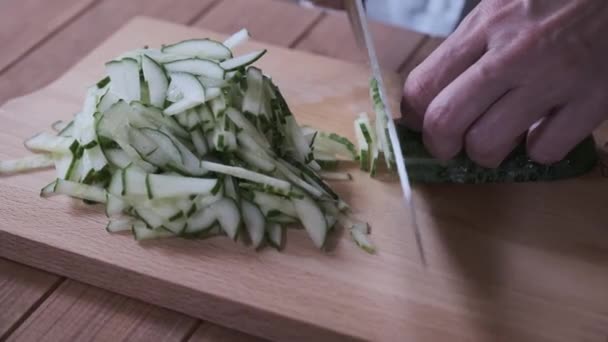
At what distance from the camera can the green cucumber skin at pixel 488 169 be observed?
124 centimetres

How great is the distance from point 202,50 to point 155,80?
0.38ft

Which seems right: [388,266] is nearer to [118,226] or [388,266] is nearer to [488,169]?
[488,169]

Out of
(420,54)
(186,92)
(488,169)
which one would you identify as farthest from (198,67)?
(420,54)

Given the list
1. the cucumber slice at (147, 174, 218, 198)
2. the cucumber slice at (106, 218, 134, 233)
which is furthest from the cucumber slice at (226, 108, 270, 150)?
the cucumber slice at (106, 218, 134, 233)

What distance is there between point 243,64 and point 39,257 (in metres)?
0.43

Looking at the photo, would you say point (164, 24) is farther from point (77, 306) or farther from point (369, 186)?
point (77, 306)

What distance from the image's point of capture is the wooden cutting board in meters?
1.05

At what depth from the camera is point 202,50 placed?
132cm

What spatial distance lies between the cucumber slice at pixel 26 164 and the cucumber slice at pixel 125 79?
0.55 ft

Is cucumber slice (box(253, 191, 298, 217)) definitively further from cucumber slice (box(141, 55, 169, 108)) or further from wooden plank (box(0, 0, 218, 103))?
wooden plank (box(0, 0, 218, 103))

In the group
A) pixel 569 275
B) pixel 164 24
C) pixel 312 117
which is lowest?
pixel 569 275

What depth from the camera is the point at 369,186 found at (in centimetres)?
128

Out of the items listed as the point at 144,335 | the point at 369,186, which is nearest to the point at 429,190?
the point at 369,186

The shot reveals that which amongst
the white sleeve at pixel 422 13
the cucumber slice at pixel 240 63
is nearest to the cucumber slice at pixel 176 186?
the cucumber slice at pixel 240 63
